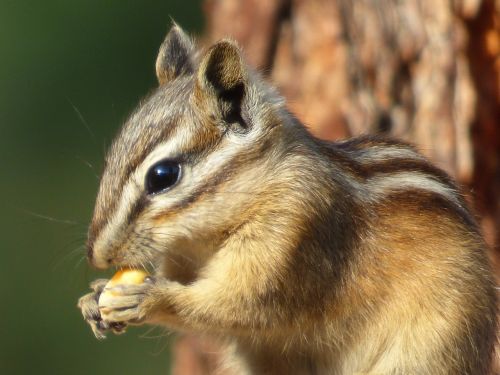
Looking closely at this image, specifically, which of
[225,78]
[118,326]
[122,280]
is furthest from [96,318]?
[225,78]

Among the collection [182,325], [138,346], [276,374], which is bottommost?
[138,346]

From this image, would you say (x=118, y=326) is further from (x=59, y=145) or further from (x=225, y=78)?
(x=59, y=145)

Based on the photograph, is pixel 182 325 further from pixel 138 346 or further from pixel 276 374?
pixel 138 346

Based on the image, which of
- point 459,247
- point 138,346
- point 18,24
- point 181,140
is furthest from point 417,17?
point 18,24

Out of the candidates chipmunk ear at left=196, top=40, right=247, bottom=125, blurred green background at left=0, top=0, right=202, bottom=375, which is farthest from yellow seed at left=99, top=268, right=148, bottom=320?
blurred green background at left=0, top=0, right=202, bottom=375

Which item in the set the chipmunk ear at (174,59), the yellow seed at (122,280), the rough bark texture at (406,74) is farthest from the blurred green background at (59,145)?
the yellow seed at (122,280)

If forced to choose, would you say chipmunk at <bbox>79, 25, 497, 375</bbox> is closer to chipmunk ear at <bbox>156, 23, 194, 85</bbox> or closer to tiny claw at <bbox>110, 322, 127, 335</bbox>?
Result: tiny claw at <bbox>110, 322, 127, 335</bbox>

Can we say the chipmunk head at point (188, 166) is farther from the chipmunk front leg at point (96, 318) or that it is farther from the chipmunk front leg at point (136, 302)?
the chipmunk front leg at point (96, 318)
